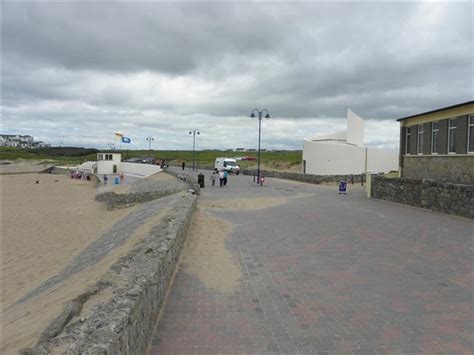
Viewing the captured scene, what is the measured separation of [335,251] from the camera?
28.0ft

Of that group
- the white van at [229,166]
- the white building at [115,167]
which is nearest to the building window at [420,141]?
the white van at [229,166]

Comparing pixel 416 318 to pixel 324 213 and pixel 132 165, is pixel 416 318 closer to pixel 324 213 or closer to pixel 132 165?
pixel 324 213

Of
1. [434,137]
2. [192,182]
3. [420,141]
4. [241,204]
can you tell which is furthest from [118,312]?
[420,141]

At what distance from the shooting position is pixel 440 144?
66.3ft

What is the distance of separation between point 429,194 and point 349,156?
2822 cm

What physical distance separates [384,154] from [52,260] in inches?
1643

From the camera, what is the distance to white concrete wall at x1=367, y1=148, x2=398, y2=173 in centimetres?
4466

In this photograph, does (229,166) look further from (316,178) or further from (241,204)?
(241,204)

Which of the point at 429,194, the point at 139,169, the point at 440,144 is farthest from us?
the point at 139,169

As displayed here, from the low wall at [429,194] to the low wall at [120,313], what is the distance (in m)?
12.0

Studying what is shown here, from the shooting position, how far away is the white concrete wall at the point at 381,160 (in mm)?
44656

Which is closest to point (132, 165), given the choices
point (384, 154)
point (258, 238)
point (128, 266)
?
point (384, 154)

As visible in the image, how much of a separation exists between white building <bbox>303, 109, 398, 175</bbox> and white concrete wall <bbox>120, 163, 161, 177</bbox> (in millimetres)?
20094

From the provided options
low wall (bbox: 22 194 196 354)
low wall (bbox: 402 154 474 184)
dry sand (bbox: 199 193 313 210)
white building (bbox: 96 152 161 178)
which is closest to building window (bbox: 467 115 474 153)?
low wall (bbox: 402 154 474 184)
